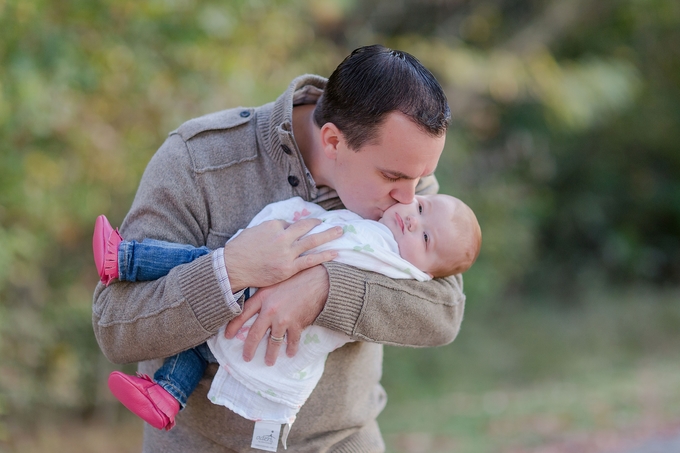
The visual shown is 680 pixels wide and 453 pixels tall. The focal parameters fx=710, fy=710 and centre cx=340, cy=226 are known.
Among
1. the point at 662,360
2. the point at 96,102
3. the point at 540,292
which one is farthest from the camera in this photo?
the point at 540,292

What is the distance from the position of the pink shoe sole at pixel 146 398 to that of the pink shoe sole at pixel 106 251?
28 cm

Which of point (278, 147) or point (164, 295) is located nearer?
point (164, 295)

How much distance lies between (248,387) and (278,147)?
0.74 m

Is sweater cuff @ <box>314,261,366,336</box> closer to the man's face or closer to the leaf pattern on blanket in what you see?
the leaf pattern on blanket

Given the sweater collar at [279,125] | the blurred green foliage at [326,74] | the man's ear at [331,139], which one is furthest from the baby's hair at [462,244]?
the blurred green foliage at [326,74]

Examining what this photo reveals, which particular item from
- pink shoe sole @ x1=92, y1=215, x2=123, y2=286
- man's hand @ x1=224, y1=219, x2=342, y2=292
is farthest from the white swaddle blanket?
pink shoe sole @ x1=92, y1=215, x2=123, y2=286

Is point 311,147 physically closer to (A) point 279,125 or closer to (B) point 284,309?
(A) point 279,125

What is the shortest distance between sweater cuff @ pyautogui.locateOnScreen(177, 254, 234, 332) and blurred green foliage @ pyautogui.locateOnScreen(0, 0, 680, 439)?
1744mm

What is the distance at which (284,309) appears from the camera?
2010 millimetres

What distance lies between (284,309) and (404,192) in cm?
54

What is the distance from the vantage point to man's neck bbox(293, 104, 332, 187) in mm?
2277

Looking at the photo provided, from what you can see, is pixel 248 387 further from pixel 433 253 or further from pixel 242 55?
pixel 242 55

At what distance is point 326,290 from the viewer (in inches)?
80.3

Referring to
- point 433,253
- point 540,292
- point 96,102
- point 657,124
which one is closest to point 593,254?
point 540,292
